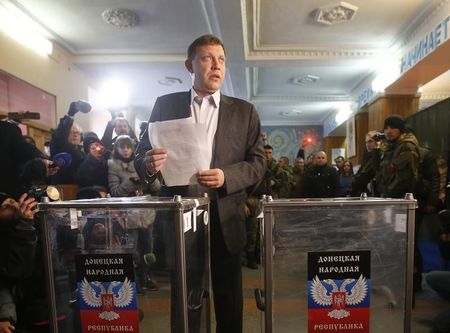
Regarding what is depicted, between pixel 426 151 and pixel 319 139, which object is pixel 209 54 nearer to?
pixel 426 151

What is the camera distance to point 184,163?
0.83 meters

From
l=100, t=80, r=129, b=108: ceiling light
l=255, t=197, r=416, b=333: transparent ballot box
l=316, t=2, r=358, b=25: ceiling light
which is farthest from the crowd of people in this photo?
l=100, t=80, r=129, b=108: ceiling light

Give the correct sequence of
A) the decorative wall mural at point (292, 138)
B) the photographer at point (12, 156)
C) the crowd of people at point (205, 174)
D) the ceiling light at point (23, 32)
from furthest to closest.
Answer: the decorative wall mural at point (292, 138) < the ceiling light at point (23, 32) < the photographer at point (12, 156) < the crowd of people at point (205, 174)

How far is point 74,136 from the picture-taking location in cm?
274

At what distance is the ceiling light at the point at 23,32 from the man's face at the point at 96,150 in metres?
1.47

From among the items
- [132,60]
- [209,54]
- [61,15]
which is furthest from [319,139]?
[209,54]

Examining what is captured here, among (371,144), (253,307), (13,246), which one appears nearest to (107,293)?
(13,246)

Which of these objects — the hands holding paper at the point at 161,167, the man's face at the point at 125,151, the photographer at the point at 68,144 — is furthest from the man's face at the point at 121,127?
the hands holding paper at the point at 161,167

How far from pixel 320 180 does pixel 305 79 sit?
2.63m

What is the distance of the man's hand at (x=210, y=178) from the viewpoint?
2.72 ft

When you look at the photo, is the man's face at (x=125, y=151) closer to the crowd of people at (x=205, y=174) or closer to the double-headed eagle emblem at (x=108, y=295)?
the crowd of people at (x=205, y=174)

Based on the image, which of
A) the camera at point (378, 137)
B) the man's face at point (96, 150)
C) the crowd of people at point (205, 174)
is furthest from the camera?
the camera at point (378, 137)

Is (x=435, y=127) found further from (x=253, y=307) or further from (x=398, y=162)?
(x=253, y=307)

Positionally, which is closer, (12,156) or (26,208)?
(26,208)
